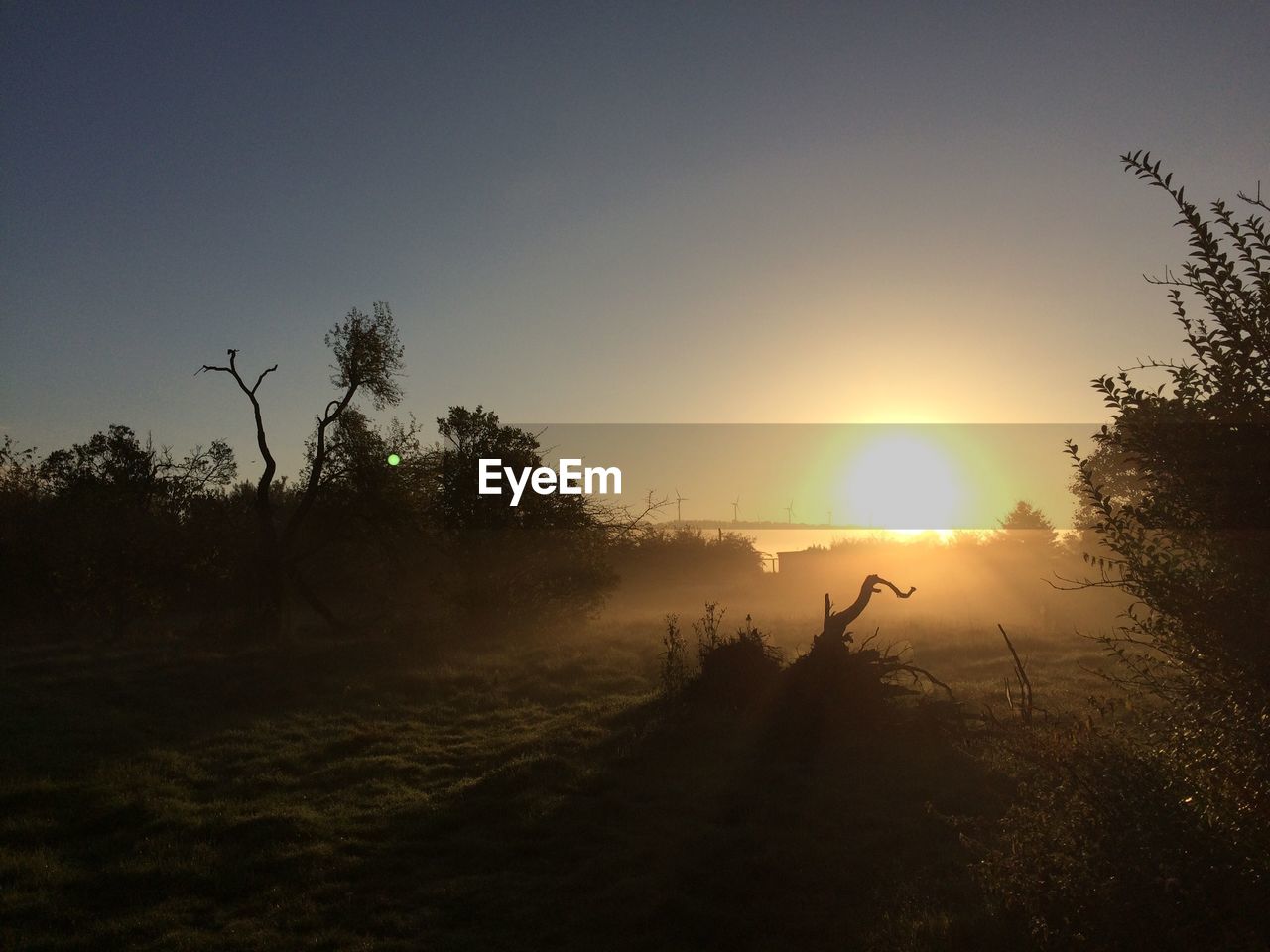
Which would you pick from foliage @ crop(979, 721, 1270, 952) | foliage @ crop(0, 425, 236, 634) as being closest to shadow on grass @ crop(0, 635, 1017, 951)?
foliage @ crop(979, 721, 1270, 952)

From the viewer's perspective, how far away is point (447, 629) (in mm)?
26641

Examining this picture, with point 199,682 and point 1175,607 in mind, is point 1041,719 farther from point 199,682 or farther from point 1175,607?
point 199,682

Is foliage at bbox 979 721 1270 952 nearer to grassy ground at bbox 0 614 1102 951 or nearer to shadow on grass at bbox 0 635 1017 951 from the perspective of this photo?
grassy ground at bbox 0 614 1102 951

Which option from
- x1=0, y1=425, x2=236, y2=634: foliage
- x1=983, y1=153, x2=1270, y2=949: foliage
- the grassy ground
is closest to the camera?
x1=983, y1=153, x2=1270, y2=949: foliage

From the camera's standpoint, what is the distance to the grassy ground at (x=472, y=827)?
6762 mm

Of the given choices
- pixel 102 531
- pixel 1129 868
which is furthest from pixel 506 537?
pixel 1129 868

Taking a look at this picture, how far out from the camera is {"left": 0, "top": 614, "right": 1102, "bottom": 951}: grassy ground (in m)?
6.76

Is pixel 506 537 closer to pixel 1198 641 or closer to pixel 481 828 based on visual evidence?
pixel 481 828

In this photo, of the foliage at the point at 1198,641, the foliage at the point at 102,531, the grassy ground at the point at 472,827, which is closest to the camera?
the foliage at the point at 1198,641

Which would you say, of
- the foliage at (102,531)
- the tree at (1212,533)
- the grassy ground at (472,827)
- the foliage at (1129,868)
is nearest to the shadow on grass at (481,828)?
the grassy ground at (472,827)

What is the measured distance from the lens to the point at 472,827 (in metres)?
9.31

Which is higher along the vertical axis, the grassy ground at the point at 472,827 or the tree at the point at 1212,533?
the tree at the point at 1212,533

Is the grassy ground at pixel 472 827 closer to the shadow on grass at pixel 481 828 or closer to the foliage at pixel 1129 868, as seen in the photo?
the shadow on grass at pixel 481 828

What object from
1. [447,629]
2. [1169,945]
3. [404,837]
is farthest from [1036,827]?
[447,629]
